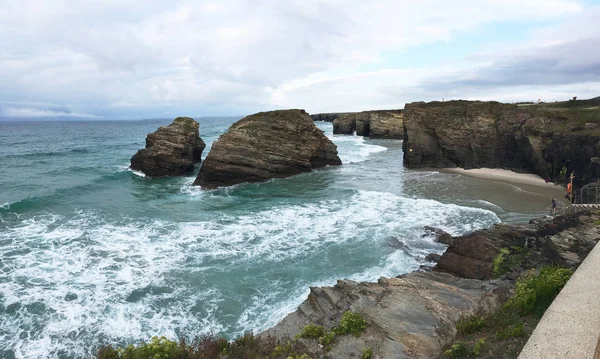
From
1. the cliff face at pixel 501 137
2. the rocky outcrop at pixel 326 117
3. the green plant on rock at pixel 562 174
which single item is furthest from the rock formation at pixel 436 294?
the rocky outcrop at pixel 326 117

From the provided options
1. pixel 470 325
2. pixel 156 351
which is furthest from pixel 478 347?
pixel 156 351

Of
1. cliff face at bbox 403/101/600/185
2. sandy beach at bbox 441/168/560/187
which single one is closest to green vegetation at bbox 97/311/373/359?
cliff face at bbox 403/101/600/185

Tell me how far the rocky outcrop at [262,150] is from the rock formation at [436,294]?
23.2 m

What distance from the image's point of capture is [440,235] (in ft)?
64.5

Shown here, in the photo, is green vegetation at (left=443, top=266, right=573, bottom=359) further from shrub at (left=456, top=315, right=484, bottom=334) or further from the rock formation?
the rock formation

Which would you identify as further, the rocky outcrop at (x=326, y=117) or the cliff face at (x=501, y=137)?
the rocky outcrop at (x=326, y=117)

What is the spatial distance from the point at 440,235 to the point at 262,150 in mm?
21487

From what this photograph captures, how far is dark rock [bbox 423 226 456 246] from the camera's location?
19.0 meters

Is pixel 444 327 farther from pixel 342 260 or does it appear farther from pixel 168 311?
pixel 168 311

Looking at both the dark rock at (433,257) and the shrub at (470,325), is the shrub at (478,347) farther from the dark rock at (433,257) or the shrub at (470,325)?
the dark rock at (433,257)

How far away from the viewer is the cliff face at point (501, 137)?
31.5 metres

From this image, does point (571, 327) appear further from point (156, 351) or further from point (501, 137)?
point (501, 137)

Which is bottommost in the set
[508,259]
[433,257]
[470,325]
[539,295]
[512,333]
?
[433,257]

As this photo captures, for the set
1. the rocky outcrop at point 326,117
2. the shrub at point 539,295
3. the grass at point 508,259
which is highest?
the rocky outcrop at point 326,117
